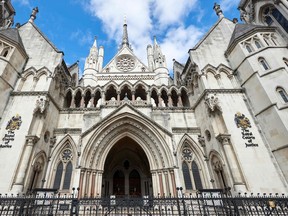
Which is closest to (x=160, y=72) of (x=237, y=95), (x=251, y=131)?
(x=237, y=95)

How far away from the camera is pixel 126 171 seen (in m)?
17.5

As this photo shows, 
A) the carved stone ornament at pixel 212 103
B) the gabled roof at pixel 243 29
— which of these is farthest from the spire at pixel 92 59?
the gabled roof at pixel 243 29

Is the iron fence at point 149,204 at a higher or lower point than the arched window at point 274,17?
lower

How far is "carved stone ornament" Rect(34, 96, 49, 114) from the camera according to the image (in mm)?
12305

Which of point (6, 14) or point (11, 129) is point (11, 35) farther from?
point (11, 129)

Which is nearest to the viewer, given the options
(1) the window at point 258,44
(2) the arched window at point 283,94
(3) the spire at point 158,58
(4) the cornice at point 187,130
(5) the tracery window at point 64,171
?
(2) the arched window at point 283,94

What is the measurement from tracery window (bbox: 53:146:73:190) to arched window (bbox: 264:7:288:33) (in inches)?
759

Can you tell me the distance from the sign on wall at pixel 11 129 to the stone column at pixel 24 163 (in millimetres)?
1030

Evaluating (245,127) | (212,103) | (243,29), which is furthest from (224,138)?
(243,29)

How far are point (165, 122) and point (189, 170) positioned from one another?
399 cm

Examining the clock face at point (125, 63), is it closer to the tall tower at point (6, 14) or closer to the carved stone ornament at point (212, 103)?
the tall tower at point (6, 14)

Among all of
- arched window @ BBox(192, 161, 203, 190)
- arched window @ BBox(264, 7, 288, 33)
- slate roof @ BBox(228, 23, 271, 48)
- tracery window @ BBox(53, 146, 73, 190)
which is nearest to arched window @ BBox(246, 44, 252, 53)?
slate roof @ BBox(228, 23, 271, 48)

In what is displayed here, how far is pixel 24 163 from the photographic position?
34.1ft

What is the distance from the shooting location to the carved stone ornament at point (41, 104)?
12305 mm
